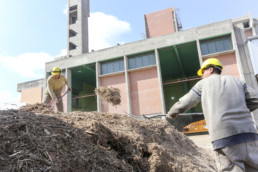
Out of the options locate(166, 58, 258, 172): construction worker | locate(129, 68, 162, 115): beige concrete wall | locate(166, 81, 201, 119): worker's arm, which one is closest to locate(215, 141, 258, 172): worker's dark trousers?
locate(166, 58, 258, 172): construction worker

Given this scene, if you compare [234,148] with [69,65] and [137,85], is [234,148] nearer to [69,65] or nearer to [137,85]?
[137,85]

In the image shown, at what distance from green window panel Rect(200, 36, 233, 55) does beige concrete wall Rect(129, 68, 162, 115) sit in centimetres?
472

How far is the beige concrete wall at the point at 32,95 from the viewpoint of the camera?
82.8 ft

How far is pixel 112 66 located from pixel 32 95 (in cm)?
1272

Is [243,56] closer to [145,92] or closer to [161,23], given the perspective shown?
[145,92]

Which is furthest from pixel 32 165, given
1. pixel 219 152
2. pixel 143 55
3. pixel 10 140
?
pixel 143 55

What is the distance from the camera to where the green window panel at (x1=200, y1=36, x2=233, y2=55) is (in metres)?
16.6

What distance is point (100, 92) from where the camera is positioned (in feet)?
25.9

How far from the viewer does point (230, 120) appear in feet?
7.11

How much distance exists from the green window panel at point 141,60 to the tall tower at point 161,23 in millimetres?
13802

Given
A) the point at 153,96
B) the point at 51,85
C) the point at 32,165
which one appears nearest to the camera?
the point at 32,165

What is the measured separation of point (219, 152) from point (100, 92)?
6.07 metres

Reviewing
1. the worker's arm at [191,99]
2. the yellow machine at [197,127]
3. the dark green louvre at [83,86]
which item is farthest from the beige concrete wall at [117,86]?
the worker's arm at [191,99]

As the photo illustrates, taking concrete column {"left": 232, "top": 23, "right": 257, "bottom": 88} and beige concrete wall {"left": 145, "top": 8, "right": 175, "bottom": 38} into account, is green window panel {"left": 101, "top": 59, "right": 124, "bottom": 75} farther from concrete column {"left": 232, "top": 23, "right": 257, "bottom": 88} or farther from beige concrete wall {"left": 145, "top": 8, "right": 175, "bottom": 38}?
beige concrete wall {"left": 145, "top": 8, "right": 175, "bottom": 38}
